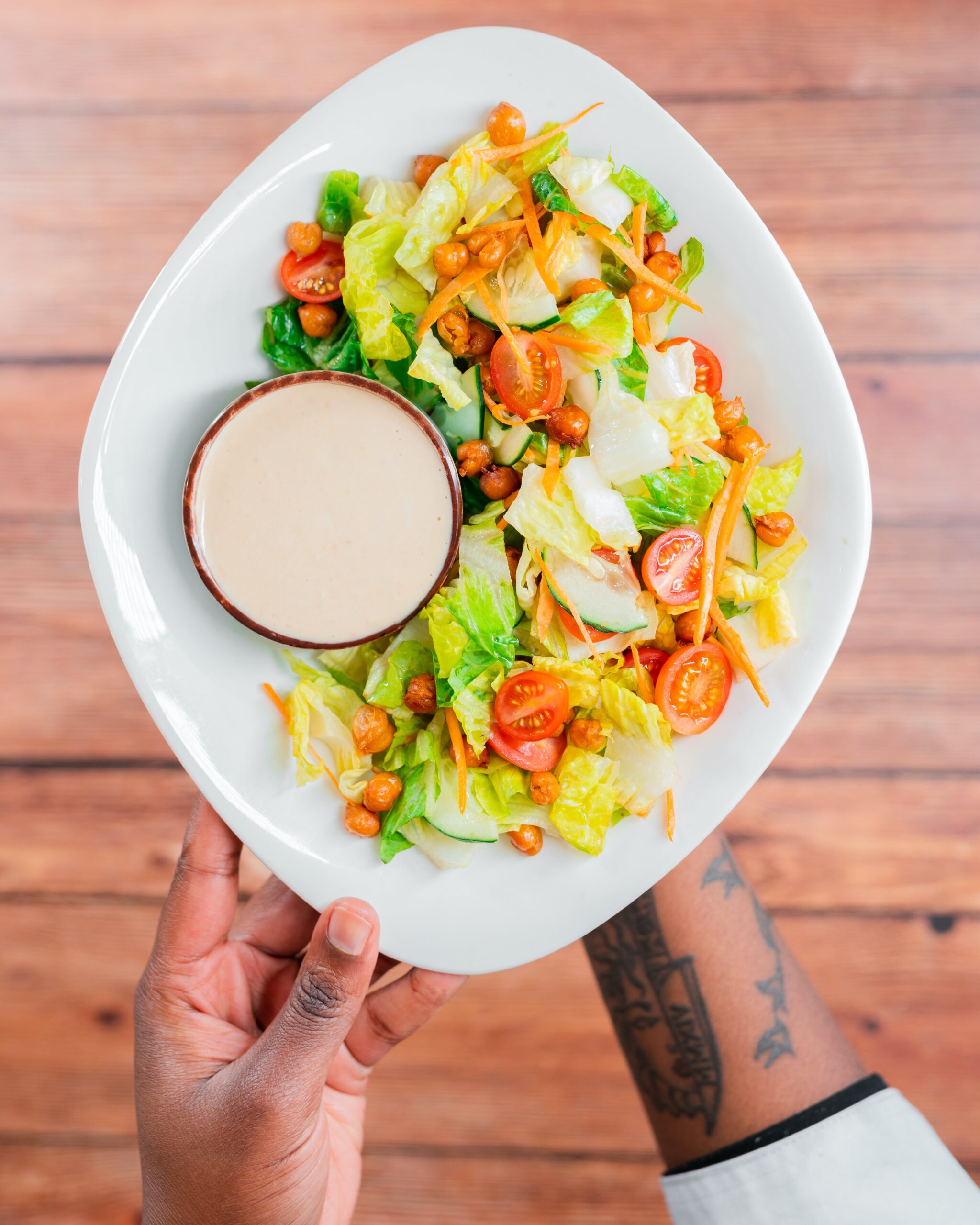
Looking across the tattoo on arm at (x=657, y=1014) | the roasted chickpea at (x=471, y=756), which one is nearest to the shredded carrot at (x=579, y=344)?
the roasted chickpea at (x=471, y=756)

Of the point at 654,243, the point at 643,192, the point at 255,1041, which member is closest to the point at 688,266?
the point at 654,243

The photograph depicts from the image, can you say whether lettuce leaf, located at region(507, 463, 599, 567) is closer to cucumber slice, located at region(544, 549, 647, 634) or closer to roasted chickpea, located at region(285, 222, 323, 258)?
cucumber slice, located at region(544, 549, 647, 634)

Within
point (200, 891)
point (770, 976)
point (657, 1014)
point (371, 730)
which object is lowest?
point (657, 1014)

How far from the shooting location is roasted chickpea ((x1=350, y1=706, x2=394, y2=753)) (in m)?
2.16

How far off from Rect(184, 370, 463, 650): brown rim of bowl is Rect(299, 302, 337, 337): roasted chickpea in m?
0.16

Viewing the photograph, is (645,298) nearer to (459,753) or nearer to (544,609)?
(544,609)

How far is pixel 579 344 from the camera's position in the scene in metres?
1.99

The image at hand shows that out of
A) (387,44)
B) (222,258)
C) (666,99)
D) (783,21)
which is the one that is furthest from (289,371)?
(783,21)

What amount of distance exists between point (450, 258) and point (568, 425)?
457 mm

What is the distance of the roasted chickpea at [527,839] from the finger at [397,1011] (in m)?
0.40

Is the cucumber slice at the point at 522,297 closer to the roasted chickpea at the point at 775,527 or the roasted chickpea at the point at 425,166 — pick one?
the roasted chickpea at the point at 425,166

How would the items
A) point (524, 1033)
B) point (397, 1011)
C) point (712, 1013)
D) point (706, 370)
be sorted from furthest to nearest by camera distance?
point (524, 1033)
point (712, 1013)
point (397, 1011)
point (706, 370)

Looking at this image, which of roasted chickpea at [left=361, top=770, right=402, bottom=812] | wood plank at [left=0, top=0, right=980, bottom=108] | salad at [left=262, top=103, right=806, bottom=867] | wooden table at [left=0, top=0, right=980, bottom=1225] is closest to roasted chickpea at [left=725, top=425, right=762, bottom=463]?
salad at [left=262, top=103, right=806, bottom=867]

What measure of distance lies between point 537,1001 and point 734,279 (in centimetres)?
235
